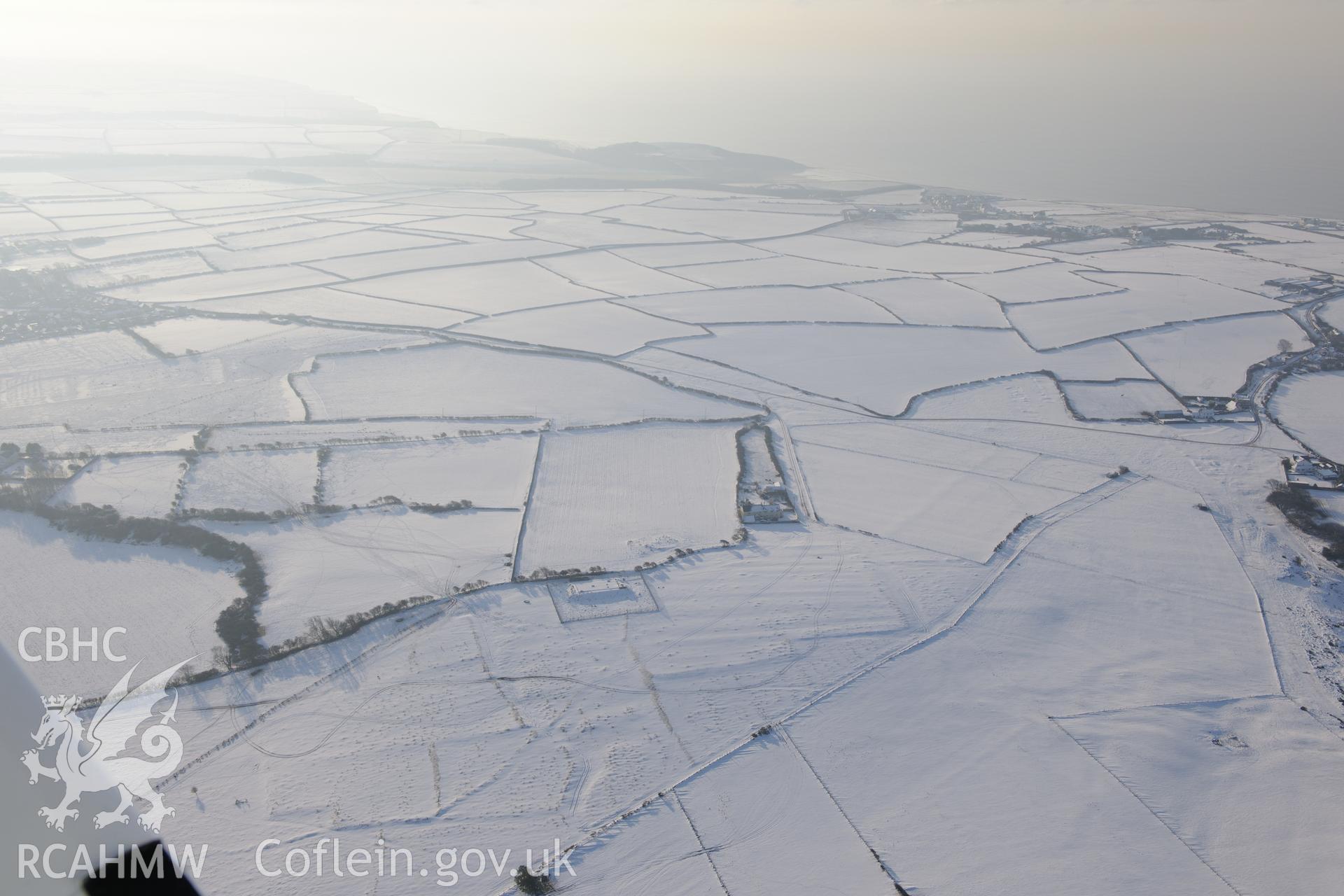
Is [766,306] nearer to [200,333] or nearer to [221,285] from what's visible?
[200,333]

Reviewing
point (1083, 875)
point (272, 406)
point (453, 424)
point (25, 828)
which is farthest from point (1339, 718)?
point (272, 406)

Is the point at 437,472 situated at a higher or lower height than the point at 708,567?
higher

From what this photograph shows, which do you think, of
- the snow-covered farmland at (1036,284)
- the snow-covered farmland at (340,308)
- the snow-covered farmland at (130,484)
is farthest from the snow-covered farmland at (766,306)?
the snow-covered farmland at (130,484)

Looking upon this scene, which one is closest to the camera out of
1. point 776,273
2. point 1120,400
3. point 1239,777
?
point 1239,777

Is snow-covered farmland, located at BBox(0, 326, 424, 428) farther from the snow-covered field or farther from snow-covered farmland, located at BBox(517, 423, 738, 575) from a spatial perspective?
snow-covered farmland, located at BBox(517, 423, 738, 575)

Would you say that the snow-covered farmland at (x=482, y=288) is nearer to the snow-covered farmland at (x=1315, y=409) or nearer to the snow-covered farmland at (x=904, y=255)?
the snow-covered farmland at (x=904, y=255)

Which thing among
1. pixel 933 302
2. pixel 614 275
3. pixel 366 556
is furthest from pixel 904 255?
pixel 366 556

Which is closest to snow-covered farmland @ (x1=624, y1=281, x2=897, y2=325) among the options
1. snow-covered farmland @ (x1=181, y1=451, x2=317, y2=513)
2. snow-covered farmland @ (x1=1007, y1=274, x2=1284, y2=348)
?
snow-covered farmland @ (x1=1007, y1=274, x2=1284, y2=348)
